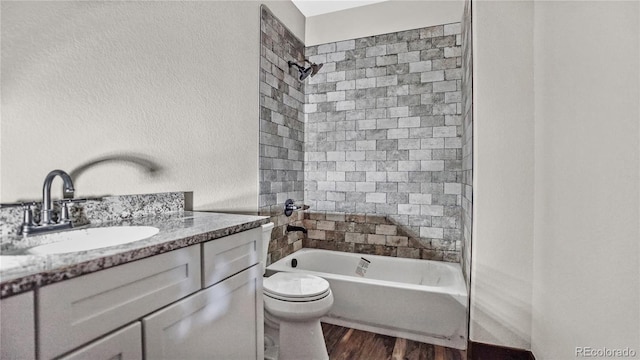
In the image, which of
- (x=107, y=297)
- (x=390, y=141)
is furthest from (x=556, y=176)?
(x=107, y=297)

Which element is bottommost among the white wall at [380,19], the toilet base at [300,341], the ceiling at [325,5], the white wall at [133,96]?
the toilet base at [300,341]

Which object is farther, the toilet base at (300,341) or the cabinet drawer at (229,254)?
the toilet base at (300,341)

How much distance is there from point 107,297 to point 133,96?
104cm

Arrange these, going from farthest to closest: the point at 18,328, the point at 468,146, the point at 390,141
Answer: the point at 390,141, the point at 468,146, the point at 18,328

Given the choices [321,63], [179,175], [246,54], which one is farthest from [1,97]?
[321,63]

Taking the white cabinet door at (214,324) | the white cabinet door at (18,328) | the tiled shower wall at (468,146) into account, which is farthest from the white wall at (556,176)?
the white cabinet door at (18,328)

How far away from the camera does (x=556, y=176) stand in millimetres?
1532

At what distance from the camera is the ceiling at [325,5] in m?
3.05

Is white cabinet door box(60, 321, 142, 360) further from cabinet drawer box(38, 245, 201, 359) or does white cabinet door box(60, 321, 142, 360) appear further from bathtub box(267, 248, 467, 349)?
bathtub box(267, 248, 467, 349)

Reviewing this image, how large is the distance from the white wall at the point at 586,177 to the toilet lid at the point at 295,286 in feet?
3.89

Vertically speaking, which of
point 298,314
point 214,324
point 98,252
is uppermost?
point 98,252

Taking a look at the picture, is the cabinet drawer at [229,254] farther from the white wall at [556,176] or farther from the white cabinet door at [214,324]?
the white wall at [556,176]

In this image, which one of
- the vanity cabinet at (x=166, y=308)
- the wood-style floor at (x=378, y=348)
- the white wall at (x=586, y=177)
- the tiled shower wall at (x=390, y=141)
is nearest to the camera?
the vanity cabinet at (x=166, y=308)

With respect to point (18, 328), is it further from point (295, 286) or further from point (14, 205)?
point (295, 286)
